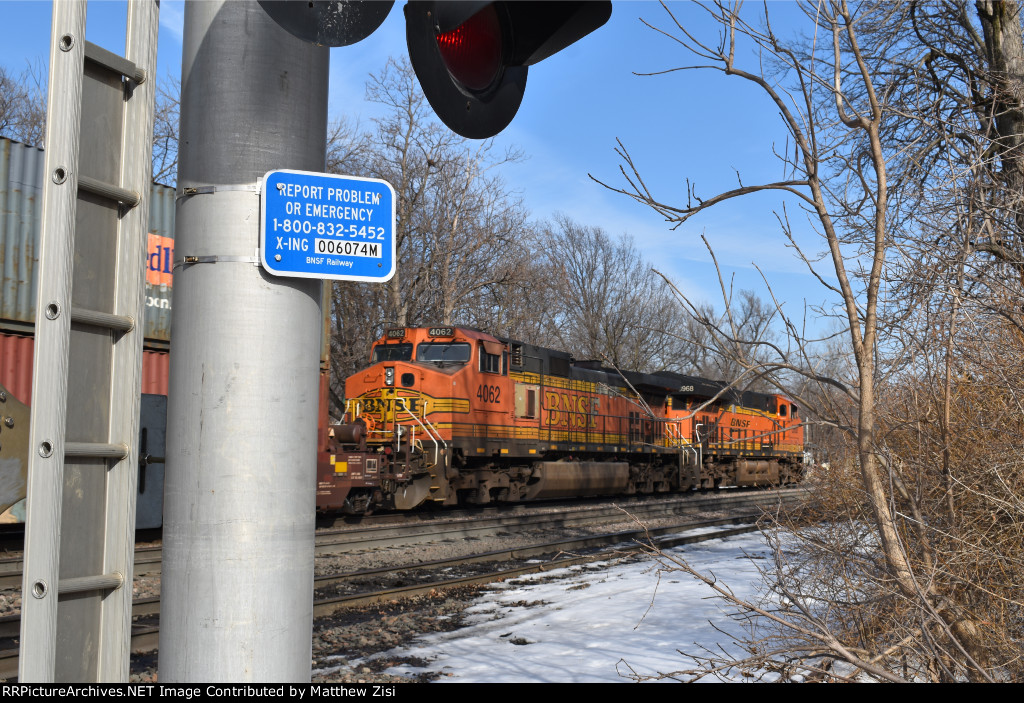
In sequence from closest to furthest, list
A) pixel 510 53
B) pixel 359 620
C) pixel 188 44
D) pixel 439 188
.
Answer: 1. pixel 188 44
2. pixel 510 53
3. pixel 359 620
4. pixel 439 188

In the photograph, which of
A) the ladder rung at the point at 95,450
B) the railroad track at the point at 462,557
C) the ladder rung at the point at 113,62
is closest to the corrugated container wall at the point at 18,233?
the railroad track at the point at 462,557

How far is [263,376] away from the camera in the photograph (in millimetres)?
2039

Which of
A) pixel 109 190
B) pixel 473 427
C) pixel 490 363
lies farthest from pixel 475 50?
pixel 490 363

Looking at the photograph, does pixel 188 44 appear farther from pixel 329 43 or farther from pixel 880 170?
Answer: pixel 880 170

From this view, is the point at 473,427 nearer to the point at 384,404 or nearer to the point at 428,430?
the point at 428,430

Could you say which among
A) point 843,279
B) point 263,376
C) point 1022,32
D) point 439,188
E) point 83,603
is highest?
point 439,188

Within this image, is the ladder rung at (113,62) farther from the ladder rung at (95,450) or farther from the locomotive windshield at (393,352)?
the locomotive windshield at (393,352)

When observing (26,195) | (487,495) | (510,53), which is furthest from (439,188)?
(510,53)

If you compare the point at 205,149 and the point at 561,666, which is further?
the point at 561,666

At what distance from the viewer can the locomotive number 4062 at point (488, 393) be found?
17.3 metres

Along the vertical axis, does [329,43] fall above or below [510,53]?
Answer: below

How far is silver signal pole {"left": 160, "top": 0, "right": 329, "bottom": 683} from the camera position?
1974 mm

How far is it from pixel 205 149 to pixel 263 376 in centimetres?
60

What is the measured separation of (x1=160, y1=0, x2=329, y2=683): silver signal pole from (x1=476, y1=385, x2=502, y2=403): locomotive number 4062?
1506cm
